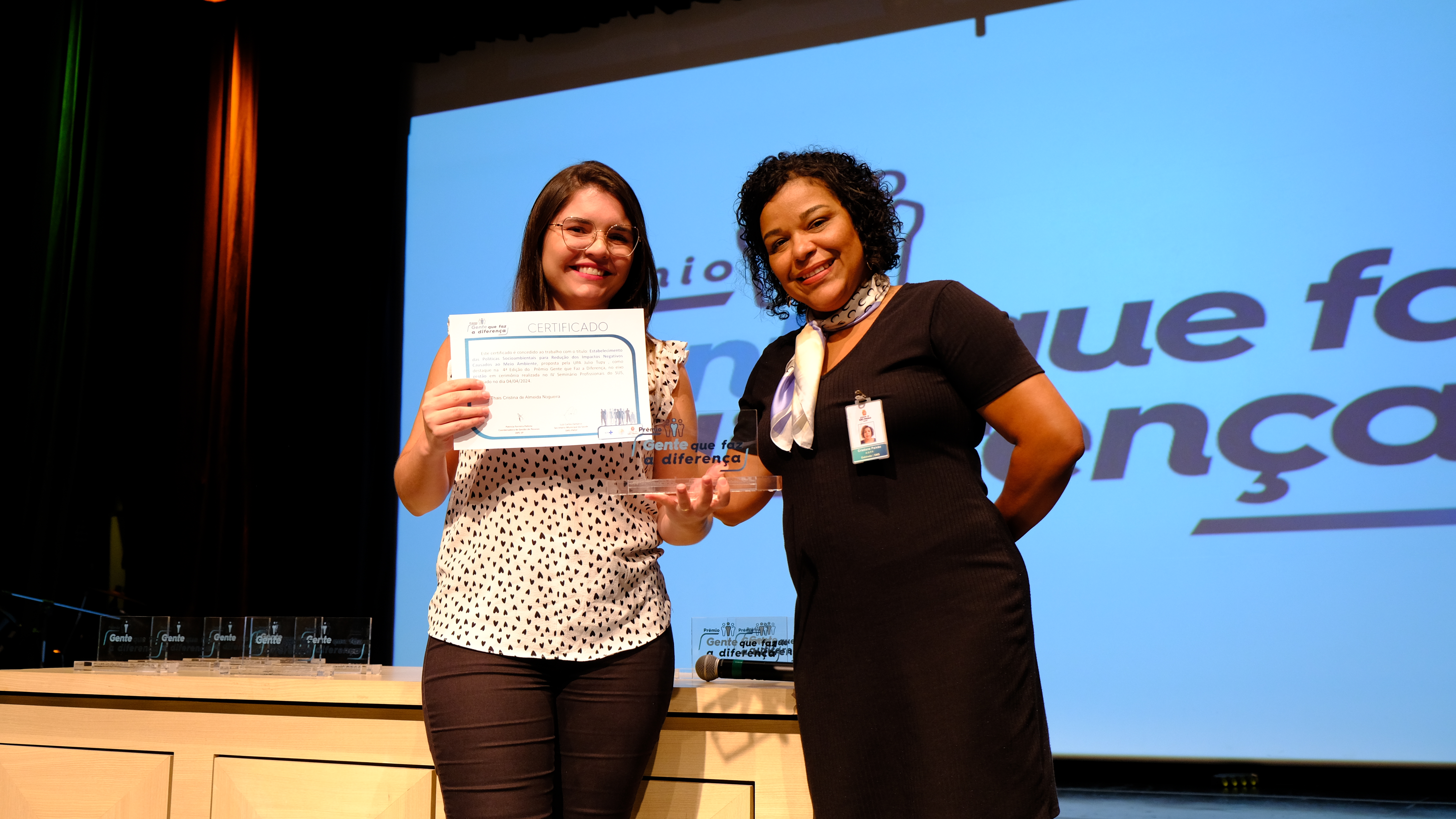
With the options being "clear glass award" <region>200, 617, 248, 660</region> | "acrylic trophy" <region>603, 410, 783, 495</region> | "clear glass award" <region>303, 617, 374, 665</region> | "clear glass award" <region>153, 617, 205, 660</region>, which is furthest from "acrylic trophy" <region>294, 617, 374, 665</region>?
"acrylic trophy" <region>603, 410, 783, 495</region>

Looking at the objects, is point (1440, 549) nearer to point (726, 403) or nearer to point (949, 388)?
point (726, 403)

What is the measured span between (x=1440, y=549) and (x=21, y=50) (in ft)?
18.3

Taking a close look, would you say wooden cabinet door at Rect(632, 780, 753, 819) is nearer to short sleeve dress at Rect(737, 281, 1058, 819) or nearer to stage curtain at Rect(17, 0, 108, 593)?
short sleeve dress at Rect(737, 281, 1058, 819)

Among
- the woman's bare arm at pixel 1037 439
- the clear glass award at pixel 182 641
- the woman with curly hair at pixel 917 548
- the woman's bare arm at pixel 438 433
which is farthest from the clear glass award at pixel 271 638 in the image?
the woman's bare arm at pixel 1037 439

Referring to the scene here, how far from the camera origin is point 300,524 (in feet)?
15.1

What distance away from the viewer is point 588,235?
142 centimetres

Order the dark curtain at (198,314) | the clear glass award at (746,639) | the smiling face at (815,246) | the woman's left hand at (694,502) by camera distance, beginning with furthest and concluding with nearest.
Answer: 1. the dark curtain at (198,314)
2. the clear glass award at (746,639)
3. the smiling face at (815,246)
4. the woman's left hand at (694,502)

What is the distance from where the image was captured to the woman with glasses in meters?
1.20

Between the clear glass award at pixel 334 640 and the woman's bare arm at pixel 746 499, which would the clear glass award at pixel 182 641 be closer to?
the clear glass award at pixel 334 640

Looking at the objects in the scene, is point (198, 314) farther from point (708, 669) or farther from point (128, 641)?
point (708, 669)

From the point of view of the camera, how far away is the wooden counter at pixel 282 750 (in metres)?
1.39

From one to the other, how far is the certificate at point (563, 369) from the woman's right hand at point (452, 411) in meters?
0.02

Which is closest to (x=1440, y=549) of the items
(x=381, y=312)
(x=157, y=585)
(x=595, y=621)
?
(x=595, y=621)

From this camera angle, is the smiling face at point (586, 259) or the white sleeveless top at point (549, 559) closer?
the white sleeveless top at point (549, 559)
